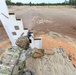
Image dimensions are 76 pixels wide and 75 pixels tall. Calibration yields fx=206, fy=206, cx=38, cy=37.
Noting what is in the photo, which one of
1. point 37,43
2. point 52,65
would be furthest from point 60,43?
point 52,65

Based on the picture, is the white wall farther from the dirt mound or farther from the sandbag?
the sandbag

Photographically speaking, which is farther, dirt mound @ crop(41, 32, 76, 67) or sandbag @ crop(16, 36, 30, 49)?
dirt mound @ crop(41, 32, 76, 67)

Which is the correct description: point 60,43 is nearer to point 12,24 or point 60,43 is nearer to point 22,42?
point 12,24

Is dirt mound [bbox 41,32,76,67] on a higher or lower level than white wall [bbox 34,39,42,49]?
lower

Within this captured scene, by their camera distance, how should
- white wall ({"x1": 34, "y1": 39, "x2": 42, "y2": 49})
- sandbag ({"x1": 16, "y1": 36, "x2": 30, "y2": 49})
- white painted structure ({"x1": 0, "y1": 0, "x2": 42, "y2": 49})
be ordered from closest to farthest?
sandbag ({"x1": 16, "y1": 36, "x2": 30, "y2": 49})
white painted structure ({"x1": 0, "y1": 0, "x2": 42, "y2": 49})
white wall ({"x1": 34, "y1": 39, "x2": 42, "y2": 49})

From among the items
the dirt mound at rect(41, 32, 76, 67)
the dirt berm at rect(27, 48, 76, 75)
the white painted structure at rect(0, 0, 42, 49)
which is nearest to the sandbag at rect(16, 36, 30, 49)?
the dirt berm at rect(27, 48, 76, 75)

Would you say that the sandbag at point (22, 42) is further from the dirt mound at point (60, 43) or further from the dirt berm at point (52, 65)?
the dirt mound at point (60, 43)

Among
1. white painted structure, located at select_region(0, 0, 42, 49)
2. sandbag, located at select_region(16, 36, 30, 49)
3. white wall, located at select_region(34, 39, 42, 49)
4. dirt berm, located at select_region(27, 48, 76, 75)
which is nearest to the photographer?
sandbag, located at select_region(16, 36, 30, 49)

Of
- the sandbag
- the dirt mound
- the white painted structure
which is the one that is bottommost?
the dirt mound

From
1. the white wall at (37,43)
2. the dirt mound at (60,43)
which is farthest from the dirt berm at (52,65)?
the dirt mound at (60,43)

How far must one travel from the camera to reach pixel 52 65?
4129 mm

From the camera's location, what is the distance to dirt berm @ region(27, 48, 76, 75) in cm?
381

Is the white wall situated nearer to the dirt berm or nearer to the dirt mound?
the dirt mound

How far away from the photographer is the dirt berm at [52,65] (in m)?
3.81
